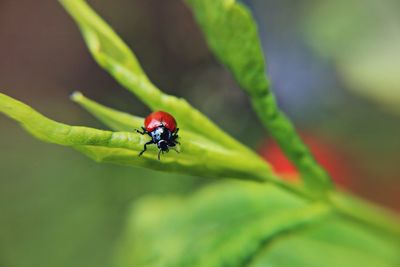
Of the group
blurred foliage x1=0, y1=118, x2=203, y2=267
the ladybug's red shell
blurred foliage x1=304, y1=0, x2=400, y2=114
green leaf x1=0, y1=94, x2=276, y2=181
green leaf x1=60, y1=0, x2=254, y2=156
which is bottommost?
green leaf x1=0, y1=94, x2=276, y2=181

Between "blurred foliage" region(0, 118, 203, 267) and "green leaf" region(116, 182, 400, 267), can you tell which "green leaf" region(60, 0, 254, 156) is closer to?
"green leaf" region(116, 182, 400, 267)

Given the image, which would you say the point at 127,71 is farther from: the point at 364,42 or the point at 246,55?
the point at 364,42

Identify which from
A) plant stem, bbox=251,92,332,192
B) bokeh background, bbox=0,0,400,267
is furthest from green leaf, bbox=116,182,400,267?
bokeh background, bbox=0,0,400,267

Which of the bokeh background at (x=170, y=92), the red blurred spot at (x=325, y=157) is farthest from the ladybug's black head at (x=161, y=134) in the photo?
the red blurred spot at (x=325, y=157)

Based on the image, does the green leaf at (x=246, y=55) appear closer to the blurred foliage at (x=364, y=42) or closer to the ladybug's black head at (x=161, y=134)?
the ladybug's black head at (x=161, y=134)

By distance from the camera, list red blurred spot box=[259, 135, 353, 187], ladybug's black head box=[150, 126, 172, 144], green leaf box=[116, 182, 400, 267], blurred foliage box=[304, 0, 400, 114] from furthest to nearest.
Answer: red blurred spot box=[259, 135, 353, 187]
blurred foliage box=[304, 0, 400, 114]
green leaf box=[116, 182, 400, 267]
ladybug's black head box=[150, 126, 172, 144]

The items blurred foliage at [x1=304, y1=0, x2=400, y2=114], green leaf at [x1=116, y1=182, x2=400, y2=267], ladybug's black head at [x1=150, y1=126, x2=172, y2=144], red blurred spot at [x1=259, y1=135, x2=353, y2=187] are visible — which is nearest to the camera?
ladybug's black head at [x1=150, y1=126, x2=172, y2=144]

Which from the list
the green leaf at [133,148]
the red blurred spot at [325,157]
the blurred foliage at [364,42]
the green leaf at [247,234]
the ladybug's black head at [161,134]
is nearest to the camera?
the green leaf at [133,148]
